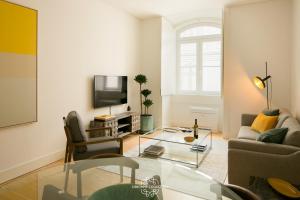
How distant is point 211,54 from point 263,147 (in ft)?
13.5

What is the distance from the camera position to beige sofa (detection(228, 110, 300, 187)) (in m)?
2.34

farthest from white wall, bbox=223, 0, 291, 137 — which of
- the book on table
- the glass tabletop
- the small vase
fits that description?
the book on table

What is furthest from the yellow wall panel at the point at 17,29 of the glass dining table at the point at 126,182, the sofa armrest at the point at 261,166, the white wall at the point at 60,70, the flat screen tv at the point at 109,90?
the sofa armrest at the point at 261,166

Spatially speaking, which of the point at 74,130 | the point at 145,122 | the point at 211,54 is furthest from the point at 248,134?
the point at 211,54

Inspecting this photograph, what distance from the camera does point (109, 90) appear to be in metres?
4.60

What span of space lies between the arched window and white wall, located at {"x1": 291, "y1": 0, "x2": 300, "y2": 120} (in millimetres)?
1983

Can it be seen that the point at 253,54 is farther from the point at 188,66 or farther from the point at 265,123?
the point at 188,66

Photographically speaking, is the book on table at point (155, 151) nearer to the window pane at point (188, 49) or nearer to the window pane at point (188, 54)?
the window pane at point (188, 54)

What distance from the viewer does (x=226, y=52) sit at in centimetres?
495

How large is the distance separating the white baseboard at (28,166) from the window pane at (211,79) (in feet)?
14.3

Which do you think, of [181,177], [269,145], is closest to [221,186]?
[181,177]

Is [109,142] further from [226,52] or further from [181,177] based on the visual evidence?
[226,52]

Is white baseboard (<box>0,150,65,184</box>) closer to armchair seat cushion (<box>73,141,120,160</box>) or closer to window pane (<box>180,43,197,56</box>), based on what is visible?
armchair seat cushion (<box>73,141,120,160</box>)

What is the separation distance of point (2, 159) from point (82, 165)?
143 centimetres
